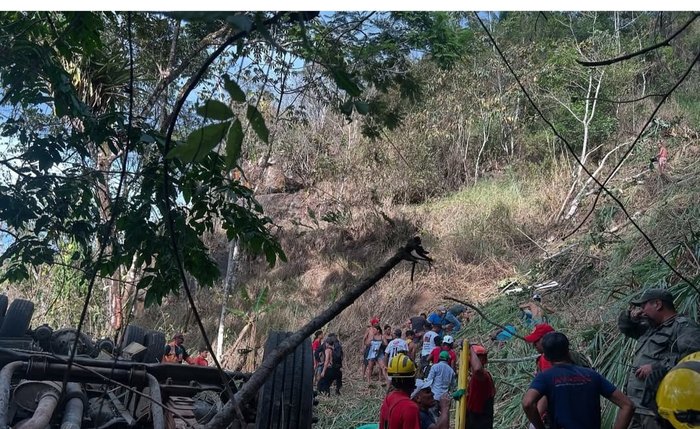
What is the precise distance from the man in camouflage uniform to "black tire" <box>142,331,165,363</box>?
438 cm

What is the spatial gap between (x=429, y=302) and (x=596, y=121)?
22.8 feet

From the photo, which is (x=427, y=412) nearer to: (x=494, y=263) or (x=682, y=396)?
(x=682, y=396)

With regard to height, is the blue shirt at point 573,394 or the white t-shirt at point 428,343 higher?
the blue shirt at point 573,394

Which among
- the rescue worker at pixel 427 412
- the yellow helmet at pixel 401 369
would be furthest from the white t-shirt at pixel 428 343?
the yellow helmet at pixel 401 369

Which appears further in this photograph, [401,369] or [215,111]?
[401,369]

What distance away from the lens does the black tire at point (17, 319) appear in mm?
6738

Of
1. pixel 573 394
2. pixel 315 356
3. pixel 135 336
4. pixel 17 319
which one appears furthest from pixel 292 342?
pixel 315 356

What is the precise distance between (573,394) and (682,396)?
4.09ft

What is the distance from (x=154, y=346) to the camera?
7.47 meters

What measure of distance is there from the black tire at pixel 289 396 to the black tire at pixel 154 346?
2256 mm

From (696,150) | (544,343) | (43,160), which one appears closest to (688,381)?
(544,343)

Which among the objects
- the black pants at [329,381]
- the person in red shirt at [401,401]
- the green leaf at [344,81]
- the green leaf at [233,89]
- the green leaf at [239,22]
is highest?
the green leaf at [239,22]

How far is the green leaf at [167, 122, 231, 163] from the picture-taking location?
5.47ft

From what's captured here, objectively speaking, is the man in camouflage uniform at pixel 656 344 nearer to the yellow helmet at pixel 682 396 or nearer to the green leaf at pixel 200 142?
the yellow helmet at pixel 682 396
